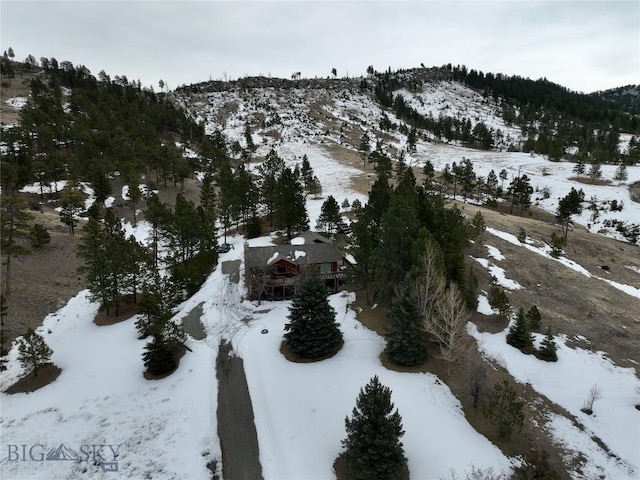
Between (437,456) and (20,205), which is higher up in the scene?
(20,205)

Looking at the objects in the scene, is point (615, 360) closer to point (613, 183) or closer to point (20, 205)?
point (20, 205)

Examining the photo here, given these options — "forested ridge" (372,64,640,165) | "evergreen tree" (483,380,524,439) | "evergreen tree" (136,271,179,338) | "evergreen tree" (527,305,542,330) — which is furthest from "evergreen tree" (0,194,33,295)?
→ "forested ridge" (372,64,640,165)

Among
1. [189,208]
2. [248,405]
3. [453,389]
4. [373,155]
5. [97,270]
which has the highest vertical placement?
[373,155]

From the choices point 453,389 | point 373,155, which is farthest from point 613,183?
point 453,389

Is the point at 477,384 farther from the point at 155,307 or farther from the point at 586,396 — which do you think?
the point at 155,307

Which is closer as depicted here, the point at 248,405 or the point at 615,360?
the point at 248,405

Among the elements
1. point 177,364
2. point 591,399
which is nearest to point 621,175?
point 591,399

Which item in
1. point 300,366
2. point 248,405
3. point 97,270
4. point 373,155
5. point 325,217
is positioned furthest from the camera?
point 373,155
